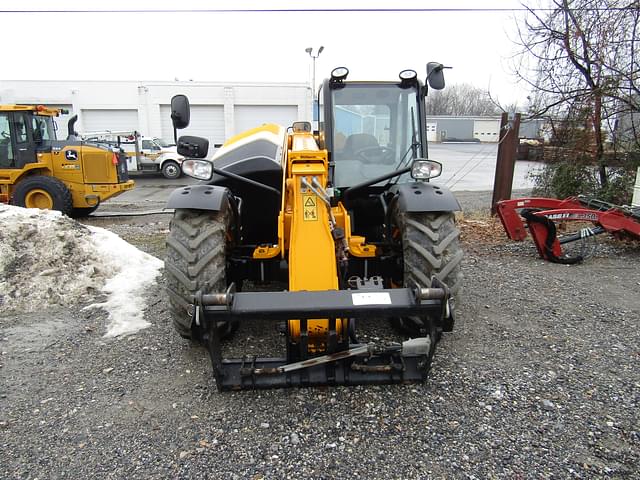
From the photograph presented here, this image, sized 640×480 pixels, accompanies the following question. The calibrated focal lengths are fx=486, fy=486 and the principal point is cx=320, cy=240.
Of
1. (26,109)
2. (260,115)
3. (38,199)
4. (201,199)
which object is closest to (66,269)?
(201,199)

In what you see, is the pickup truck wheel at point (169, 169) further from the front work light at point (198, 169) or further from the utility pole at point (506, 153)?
the front work light at point (198, 169)

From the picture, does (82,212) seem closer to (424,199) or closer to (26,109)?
(26,109)

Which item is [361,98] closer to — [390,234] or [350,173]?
[350,173]

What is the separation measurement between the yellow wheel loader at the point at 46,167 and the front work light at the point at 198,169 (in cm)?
897

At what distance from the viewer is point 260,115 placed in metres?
26.5

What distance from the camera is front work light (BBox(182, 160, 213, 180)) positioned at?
3.73 m

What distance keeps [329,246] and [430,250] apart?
0.78 meters

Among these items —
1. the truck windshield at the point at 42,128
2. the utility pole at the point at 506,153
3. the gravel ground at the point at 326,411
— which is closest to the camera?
the gravel ground at the point at 326,411

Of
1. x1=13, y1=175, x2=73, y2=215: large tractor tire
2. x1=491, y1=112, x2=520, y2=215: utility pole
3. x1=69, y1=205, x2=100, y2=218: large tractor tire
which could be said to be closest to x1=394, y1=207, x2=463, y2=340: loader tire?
x1=491, y1=112, x2=520, y2=215: utility pole

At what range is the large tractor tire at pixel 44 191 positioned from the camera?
11242 millimetres

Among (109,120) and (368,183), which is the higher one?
(109,120)

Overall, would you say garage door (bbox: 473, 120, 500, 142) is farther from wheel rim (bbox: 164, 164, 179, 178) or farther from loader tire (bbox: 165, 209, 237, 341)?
loader tire (bbox: 165, 209, 237, 341)

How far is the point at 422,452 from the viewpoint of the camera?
9.07 feet

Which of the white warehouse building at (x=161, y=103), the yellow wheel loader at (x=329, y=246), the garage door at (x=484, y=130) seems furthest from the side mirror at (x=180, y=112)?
the garage door at (x=484, y=130)
